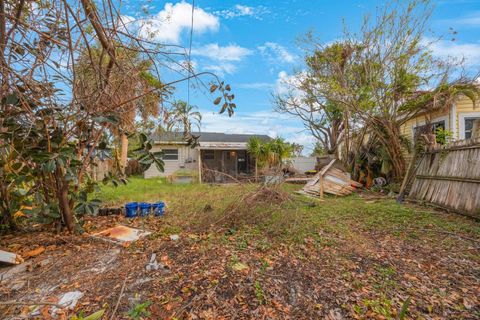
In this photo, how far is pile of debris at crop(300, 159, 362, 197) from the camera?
8031mm

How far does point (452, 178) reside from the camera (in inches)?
208

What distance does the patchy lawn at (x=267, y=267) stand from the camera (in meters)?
2.13

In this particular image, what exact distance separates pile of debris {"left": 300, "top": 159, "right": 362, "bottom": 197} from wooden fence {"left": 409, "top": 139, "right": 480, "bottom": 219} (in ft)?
6.30

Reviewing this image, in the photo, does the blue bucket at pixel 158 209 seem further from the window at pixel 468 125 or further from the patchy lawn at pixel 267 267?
the window at pixel 468 125

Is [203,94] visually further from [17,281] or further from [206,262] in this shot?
[17,281]

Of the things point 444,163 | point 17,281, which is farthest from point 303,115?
point 17,281

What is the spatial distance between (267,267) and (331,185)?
6.16 m

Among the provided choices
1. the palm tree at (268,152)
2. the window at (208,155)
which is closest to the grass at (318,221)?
the palm tree at (268,152)

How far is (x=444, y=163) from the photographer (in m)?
5.75

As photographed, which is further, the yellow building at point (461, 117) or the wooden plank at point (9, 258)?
the yellow building at point (461, 117)

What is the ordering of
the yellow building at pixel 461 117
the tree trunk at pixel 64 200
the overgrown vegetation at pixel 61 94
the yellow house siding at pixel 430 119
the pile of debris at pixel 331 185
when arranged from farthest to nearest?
the pile of debris at pixel 331 185 < the yellow house siding at pixel 430 119 < the yellow building at pixel 461 117 < the tree trunk at pixel 64 200 < the overgrown vegetation at pixel 61 94

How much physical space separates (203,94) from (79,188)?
2921mm

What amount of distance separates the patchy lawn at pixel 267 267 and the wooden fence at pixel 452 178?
1.53 ft

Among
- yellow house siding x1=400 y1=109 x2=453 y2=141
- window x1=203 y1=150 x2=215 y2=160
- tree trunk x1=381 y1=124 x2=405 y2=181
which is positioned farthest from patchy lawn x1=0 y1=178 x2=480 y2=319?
window x1=203 y1=150 x2=215 y2=160
